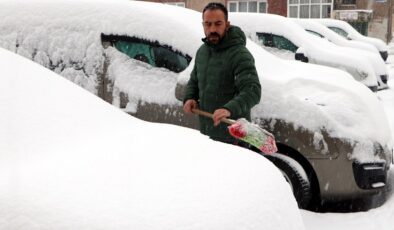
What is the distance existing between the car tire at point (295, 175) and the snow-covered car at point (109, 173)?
4.62 ft

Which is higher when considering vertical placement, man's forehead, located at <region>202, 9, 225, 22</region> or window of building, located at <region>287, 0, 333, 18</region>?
man's forehead, located at <region>202, 9, 225, 22</region>

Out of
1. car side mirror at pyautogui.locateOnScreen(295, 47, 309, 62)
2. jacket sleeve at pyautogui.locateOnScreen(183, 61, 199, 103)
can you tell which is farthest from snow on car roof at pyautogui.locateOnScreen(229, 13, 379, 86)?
jacket sleeve at pyautogui.locateOnScreen(183, 61, 199, 103)

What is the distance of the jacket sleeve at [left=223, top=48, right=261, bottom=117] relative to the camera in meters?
3.31

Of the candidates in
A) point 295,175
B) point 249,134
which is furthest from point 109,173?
point 295,175

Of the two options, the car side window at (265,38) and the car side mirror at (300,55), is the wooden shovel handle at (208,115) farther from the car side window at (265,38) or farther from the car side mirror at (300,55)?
the car side window at (265,38)

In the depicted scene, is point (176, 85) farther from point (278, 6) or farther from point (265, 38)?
point (278, 6)

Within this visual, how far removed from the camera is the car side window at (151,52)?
166 inches

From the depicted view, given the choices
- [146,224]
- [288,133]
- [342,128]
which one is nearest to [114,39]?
[288,133]

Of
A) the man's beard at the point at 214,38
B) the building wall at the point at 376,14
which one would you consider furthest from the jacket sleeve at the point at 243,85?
the building wall at the point at 376,14

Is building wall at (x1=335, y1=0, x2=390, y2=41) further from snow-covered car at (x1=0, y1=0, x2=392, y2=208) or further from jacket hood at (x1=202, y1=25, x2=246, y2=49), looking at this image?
jacket hood at (x1=202, y1=25, x2=246, y2=49)

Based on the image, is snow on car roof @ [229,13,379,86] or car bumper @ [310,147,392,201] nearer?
car bumper @ [310,147,392,201]

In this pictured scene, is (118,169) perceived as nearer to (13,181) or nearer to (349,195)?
(13,181)

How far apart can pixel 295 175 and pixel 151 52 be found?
1.48 meters

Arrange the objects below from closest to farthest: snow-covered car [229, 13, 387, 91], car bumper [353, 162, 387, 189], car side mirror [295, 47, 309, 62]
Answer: car bumper [353, 162, 387, 189], car side mirror [295, 47, 309, 62], snow-covered car [229, 13, 387, 91]
